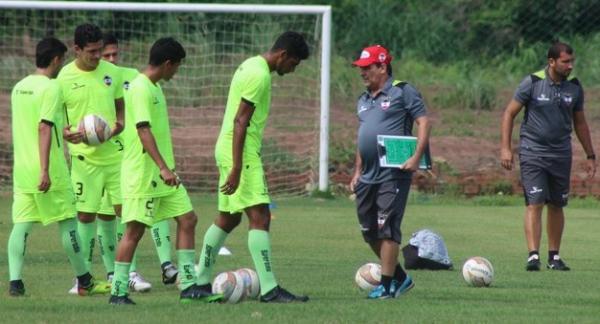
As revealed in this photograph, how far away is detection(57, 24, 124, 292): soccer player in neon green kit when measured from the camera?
11711 mm

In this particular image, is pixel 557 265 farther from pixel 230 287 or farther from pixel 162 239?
pixel 230 287

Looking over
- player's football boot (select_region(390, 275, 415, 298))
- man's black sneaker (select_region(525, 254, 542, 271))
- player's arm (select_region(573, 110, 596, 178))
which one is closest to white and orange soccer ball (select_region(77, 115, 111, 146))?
player's football boot (select_region(390, 275, 415, 298))

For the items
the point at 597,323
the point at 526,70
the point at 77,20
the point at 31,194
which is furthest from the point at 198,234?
the point at 526,70

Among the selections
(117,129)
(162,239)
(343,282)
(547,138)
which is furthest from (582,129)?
(117,129)

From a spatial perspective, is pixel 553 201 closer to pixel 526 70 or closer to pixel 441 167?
pixel 441 167

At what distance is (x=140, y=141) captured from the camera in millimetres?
10383

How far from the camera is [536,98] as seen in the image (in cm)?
1379

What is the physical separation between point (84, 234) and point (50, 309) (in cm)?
187

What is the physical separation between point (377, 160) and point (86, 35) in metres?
2.47

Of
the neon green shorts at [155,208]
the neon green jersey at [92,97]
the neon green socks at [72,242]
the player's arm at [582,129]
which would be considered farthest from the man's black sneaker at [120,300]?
the player's arm at [582,129]

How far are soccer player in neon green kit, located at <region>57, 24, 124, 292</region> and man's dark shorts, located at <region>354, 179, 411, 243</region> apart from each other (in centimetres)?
207

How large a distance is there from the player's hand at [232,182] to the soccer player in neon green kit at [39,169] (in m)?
1.42

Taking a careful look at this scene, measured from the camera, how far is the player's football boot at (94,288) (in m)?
11.1

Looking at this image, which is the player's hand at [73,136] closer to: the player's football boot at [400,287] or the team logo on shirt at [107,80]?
the team logo on shirt at [107,80]
